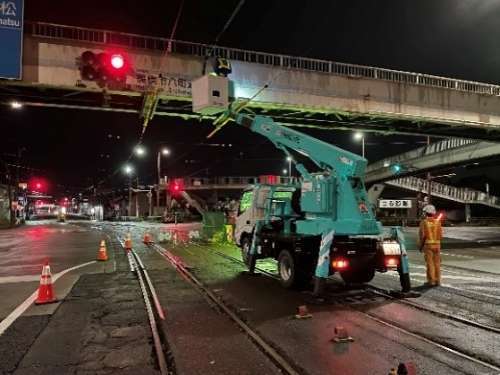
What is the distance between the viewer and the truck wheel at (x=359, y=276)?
10453 mm

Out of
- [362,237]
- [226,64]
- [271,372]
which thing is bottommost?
[271,372]

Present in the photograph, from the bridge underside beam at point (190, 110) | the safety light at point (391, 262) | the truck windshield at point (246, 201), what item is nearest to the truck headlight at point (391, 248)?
the safety light at point (391, 262)

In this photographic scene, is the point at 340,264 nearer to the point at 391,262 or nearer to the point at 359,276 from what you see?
the point at 391,262

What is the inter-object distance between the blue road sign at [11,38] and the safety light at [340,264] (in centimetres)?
1111

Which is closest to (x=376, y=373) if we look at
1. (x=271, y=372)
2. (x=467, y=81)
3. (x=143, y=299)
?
(x=271, y=372)

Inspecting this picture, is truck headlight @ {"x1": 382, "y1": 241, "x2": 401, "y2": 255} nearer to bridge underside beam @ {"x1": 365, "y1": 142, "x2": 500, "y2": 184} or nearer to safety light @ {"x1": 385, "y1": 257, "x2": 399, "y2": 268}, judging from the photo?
safety light @ {"x1": 385, "y1": 257, "x2": 399, "y2": 268}

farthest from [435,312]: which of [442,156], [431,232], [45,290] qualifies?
[442,156]

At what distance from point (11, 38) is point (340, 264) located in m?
11.4

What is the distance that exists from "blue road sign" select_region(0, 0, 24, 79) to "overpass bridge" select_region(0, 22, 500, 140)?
887 millimetres

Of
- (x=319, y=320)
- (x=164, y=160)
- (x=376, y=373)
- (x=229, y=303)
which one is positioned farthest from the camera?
(x=164, y=160)

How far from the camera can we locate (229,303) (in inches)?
363

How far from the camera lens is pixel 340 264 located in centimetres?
966

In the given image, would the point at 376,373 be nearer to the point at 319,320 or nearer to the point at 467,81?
the point at 319,320

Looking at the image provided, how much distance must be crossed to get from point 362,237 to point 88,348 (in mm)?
5893
